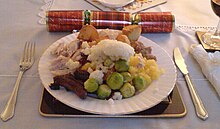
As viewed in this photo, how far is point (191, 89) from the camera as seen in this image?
32.0 inches

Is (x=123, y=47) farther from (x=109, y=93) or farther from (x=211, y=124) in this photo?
(x=211, y=124)

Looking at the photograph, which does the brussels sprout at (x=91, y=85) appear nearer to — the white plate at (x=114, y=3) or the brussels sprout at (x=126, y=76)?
the brussels sprout at (x=126, y=76)

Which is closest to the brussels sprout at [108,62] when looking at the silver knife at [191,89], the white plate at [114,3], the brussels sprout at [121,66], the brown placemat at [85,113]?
the brussels sprout at [121,66]

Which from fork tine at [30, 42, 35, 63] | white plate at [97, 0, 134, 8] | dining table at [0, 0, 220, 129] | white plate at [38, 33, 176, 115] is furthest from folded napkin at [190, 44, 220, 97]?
fork tine at [30, 42, 35, 63]

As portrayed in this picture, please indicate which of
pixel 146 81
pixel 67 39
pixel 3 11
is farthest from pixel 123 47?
pixel 3 11

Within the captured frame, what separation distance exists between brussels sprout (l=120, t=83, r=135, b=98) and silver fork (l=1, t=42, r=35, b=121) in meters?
0.26

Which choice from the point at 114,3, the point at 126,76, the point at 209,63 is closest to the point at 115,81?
the point at 126,76

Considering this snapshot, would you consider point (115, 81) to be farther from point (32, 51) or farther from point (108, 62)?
point (32, 51)

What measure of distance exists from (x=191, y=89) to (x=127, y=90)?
0.65 ft

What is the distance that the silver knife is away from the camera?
2.42 ft

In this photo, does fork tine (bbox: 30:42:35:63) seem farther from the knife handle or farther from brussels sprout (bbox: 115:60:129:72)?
the knife handle

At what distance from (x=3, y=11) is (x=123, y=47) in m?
0.63

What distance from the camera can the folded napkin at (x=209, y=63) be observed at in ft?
2.75

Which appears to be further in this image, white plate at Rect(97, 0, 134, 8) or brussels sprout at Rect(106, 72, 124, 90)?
white plate at Rect(97, 0, 134, 8)
